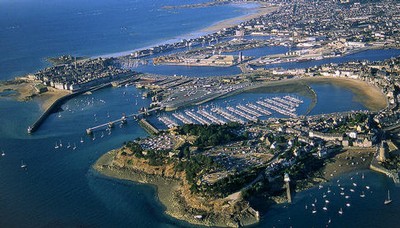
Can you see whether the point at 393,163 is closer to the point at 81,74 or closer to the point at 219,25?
the point at 81,74

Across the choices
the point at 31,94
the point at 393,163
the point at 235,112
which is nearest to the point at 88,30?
the point at 31,94

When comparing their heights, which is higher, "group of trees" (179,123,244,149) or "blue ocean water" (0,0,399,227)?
"group of trees" (179,123,244,149)

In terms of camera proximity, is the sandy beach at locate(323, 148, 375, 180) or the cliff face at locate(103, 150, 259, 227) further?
the sandy beach at locate(323, 148, 375, 180)

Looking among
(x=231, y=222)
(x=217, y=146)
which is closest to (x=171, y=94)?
(x=217, y=146)

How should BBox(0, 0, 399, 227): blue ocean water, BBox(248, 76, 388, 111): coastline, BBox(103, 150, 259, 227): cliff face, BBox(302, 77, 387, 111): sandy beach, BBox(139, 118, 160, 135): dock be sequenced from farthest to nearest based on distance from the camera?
BBox(248, 76, 388, 111): coastline
BBox(302, 77, 387, 111): sandy beach
BBox(139, 118, 160, 135): dock
BBox(0, 0, 399, 227): blue ocean water
BBox(103, 150, 259, 227): cliff face

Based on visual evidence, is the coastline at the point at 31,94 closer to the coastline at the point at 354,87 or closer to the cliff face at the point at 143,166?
the cliff face at the point at 143,166

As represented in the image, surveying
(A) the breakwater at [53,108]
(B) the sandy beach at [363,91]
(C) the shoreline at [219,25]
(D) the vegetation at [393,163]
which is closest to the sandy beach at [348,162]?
(D) the vegetation at [393,163]

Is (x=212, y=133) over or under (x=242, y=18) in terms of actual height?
over

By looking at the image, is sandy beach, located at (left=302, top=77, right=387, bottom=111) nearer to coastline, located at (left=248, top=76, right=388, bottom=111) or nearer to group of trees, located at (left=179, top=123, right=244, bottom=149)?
coastline, located at (left=248, top=76, right=388, bottom=111)

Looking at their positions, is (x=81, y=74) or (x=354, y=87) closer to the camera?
(x=354, y=87)

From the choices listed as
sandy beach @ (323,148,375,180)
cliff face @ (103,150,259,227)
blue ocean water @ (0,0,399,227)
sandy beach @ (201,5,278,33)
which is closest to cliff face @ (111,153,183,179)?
cliff face @ (103,150,259,227)

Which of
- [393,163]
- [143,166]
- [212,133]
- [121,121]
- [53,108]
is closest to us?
[393,163]

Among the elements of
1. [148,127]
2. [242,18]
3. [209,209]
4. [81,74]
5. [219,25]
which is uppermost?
[242,18]

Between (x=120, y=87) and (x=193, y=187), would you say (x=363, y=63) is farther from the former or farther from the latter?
(x=193, y=187)
